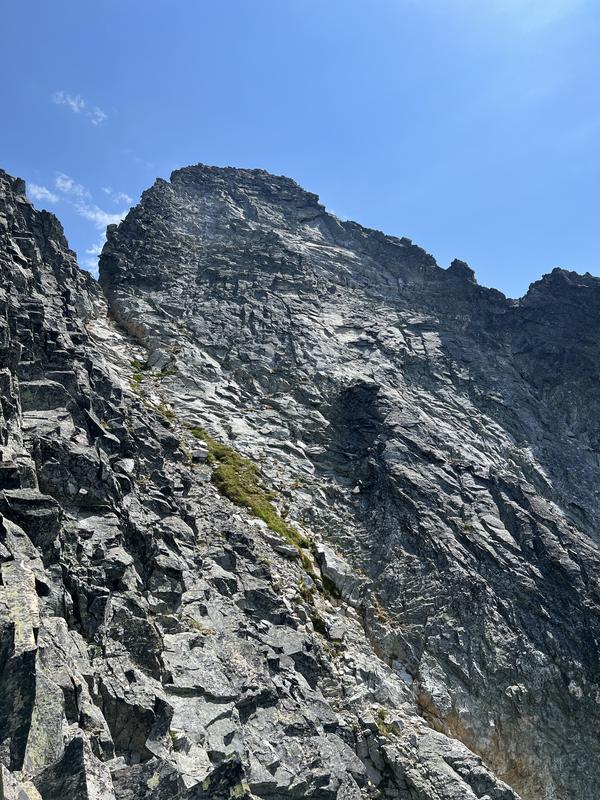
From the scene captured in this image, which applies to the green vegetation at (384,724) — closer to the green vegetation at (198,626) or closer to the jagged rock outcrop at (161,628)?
the jagged rock outcrop at (161,628)

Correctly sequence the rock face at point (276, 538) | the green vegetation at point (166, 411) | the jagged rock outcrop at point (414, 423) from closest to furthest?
the rock face at point (276, 538) → the jagged rock outcrop at point (414, 423) → the green vegetation at point (166, 411)

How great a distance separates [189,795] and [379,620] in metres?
17.9

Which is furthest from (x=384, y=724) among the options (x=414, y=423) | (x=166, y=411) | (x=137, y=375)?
(x=137, y=375)

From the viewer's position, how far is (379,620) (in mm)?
29609

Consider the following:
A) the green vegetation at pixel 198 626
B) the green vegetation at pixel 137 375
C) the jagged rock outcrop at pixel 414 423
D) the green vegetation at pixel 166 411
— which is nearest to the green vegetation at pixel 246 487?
the jagged rock outcrop at pixel 414 423

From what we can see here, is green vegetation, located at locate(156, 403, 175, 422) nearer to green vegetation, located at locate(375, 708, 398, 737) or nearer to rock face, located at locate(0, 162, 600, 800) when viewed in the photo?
rock face, located at locate(0, 162, 600, 800)

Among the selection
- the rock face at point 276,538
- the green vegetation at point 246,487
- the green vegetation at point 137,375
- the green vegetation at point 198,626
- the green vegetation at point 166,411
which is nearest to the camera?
the rock face at point 276,538

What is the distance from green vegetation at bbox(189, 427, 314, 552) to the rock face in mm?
219

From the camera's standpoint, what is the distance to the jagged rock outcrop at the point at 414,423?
28.7 meters

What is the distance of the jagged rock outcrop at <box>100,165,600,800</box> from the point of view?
2866 centimetres

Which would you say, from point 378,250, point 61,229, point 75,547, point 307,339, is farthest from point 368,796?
point 378,250

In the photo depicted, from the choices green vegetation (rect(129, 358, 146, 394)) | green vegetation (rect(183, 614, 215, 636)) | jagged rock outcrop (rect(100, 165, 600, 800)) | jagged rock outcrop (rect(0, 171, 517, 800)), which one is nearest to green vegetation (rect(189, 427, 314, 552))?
jagged rock outcrop (rect(0, 171, 517, 800))

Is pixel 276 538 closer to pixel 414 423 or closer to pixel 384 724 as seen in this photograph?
pixel 384 724

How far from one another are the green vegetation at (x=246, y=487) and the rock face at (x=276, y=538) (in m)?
0.22
